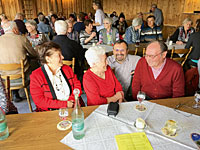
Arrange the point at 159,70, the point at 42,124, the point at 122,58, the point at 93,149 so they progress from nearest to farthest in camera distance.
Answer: the point at 93,149, the point at 42,124, the point at 159,70, the point at 122,58

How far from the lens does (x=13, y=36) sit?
2777 mm

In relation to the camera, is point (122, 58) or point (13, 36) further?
point (13, 36)

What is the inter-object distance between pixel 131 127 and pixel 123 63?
1.32 m

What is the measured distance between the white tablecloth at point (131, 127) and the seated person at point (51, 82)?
62cm

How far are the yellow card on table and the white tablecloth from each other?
1.2 inches

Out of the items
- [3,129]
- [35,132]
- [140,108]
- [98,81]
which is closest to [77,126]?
[35,132]

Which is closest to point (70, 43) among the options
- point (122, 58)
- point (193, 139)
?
point (122, 58)

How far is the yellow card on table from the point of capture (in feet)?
3.47

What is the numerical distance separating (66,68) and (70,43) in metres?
1.27

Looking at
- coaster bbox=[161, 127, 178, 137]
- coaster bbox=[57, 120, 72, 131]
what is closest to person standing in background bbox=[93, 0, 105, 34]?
coaster bbox=[57, 120, 72, 131]

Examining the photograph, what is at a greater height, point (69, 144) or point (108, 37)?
point (108, 37)

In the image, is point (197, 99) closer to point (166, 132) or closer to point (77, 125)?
point (166, 132)

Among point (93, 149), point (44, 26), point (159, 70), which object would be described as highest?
point (44, 26)

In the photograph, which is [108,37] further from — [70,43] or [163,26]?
[163,26]
